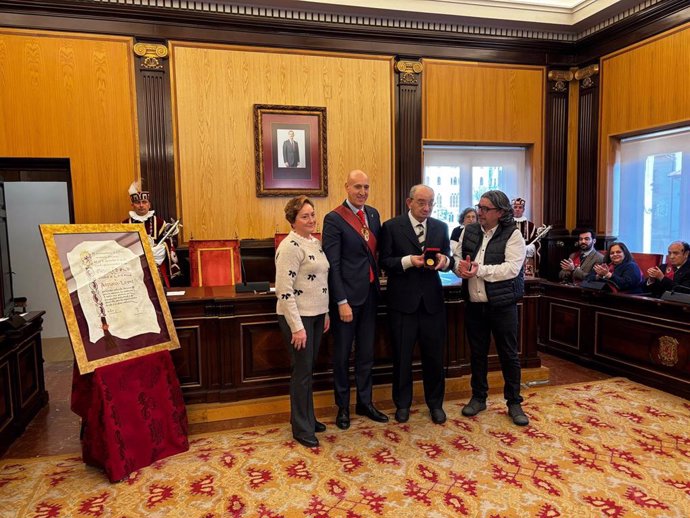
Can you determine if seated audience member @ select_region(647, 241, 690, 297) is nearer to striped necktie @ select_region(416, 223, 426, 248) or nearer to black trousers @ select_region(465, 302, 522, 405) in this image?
black trousers @ select_region(465, 302, 522, 405)

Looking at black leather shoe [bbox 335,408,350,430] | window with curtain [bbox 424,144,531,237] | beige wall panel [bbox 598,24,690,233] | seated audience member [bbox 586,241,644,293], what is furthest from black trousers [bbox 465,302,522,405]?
beige wall panel [bbox 598,24,690,233]

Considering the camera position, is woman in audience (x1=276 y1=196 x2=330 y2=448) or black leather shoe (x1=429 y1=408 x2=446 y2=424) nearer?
woman in audience (x1=276 y1=196 x2=330 y2=448)

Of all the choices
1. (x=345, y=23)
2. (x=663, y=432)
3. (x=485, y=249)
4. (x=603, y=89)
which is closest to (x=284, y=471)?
(x=485, y=249)

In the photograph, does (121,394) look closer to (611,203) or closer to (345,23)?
(345,23)

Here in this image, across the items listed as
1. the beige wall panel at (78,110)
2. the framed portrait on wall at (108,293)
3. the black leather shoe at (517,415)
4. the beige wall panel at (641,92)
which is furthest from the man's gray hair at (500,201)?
the beige wall panel at (78,110)

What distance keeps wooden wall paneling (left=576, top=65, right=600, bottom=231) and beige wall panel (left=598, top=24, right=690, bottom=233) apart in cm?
8

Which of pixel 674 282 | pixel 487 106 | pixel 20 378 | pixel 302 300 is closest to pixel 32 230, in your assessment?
pixel 20 378

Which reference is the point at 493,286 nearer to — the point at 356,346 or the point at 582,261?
the point at 356,346

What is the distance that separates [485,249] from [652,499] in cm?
163

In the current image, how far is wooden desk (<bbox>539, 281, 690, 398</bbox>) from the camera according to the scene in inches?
153

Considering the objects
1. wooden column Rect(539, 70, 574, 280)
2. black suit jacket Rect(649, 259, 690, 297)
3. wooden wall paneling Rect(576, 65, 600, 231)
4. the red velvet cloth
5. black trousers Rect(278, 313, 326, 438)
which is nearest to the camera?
the red velvet cloth

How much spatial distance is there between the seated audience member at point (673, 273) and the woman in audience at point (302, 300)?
302 centimetres

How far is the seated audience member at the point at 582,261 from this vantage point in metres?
5.00

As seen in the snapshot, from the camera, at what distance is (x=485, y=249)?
331 cm
